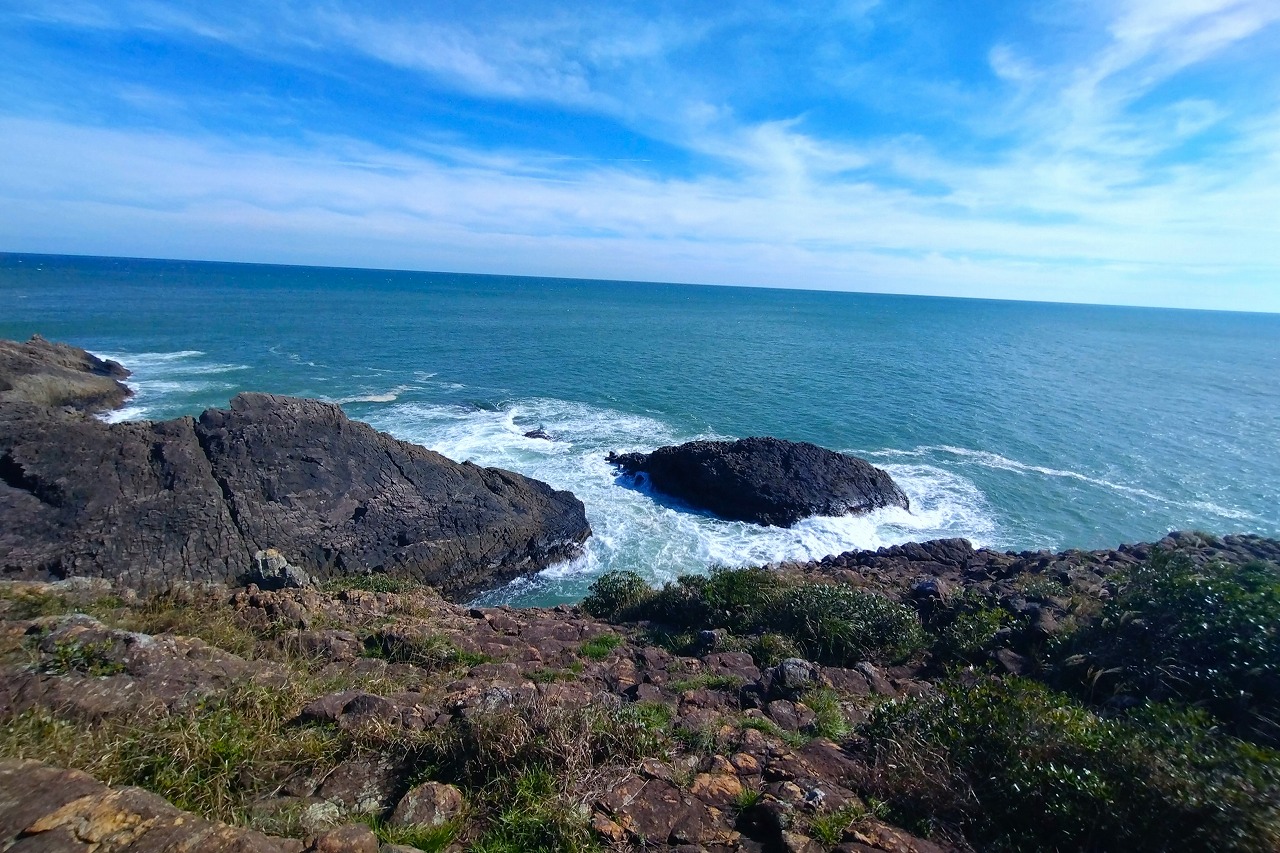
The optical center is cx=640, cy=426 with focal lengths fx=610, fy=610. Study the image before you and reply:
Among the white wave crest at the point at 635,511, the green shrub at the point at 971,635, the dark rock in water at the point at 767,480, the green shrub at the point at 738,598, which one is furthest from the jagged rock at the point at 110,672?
the dark rock in water at the point at 767,480

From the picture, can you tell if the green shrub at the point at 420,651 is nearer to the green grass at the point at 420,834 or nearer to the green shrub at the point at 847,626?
the green grass at the point at 420,834

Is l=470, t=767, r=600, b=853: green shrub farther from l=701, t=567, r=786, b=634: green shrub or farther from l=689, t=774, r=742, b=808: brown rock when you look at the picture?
l=701, t=567, r=786, b=634: green shrub

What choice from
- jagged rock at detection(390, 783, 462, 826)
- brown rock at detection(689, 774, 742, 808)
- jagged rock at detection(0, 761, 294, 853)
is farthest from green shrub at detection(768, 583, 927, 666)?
jagged rock at detection(0, 761, 294, 853)

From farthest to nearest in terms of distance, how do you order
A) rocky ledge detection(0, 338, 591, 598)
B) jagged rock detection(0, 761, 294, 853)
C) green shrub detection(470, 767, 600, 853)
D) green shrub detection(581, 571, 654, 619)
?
rocky ledge detection(0, 338, 591, 598)
green shrub detection(581, 571, 654, 619)
green shrub detection(470, 767, 600, 853)
jagged rock detection(0, 761, 294, 853)

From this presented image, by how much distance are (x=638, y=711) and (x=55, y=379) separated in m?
40.6

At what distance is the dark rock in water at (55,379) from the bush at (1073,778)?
124 ft

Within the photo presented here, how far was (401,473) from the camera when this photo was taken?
2153cm

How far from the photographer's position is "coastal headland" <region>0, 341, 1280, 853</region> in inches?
183

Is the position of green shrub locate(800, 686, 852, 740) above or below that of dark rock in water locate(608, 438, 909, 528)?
above

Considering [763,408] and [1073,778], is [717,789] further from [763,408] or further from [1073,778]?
[763,408]

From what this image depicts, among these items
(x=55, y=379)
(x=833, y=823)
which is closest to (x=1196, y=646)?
(x=833, y=823)

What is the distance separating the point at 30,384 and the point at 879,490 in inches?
1642

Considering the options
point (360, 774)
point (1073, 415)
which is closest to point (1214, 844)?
point (360, 774)

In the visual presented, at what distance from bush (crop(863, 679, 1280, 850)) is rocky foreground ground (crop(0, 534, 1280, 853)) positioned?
0.08m
